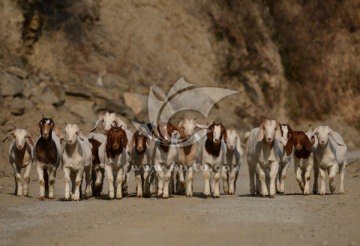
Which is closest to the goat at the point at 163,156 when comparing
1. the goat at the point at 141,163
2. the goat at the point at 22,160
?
the goat at the point at 141,163

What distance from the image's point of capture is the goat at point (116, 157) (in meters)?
20.9

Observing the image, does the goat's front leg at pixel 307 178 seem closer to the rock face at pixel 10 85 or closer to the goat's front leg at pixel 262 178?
the goat's front leg at pixel 262 178

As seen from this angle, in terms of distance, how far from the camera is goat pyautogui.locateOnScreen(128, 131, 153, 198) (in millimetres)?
21266

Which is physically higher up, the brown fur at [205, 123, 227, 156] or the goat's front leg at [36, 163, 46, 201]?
the brown fur at [205, 123, 227, 156]

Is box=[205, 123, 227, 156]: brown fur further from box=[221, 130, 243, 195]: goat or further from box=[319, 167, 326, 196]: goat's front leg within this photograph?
box=[319, 167, 326, 196]: goat's front leg

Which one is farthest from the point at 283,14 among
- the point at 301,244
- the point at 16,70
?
the point at 301,244

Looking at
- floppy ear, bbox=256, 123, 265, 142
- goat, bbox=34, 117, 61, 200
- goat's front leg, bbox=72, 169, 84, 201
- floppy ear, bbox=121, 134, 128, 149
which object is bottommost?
goat's front leg, bbox=72, 169, 84, 201

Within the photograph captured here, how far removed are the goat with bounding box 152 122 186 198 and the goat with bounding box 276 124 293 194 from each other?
2.83m

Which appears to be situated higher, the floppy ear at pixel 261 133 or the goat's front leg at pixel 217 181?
the floppy ear at pixel 261 133

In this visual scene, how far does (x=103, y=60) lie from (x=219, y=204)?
84.2ft

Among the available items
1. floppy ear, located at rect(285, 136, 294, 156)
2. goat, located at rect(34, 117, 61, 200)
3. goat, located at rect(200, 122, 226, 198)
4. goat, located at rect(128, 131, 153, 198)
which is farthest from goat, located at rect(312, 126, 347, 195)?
goat, located at rect(34, 117, 61, 200)

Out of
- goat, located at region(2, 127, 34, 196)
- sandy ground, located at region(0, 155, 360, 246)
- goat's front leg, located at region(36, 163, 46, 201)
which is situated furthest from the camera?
goat, located at region(2, 127, 34, 196)

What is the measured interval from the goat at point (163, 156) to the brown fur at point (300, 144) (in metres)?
3.01

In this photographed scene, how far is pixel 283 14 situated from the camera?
168 ft
